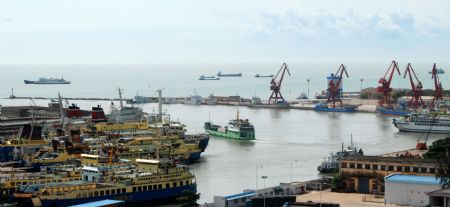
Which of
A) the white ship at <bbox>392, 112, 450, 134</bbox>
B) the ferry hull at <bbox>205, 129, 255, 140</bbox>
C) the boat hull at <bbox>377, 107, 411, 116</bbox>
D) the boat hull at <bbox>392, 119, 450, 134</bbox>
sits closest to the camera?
the ferry hull at <bbox>205, 129, 255, 140</bbox>

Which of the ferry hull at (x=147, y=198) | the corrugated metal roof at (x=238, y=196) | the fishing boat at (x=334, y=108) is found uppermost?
the fishing boat at (x=334, y=108)

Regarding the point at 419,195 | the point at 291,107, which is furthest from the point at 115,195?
the point at 291,107

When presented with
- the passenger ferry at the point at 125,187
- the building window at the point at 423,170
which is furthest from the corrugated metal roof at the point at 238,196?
the building window at the point at 423,170

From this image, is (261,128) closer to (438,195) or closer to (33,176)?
(33,176)

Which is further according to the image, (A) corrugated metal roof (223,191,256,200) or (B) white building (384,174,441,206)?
(A) corrugated metal roof (223,191,256,200)

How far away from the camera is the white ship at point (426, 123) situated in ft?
120

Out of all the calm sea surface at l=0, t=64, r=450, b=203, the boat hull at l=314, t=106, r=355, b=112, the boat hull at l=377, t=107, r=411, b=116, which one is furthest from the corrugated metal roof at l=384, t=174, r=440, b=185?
the boat hull at l=314, t=106, r=355, b=112

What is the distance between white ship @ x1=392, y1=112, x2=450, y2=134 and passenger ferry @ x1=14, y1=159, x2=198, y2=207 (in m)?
20.5

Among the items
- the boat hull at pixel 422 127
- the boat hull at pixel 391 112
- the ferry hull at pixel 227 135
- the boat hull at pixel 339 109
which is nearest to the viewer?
the ferry hull at pixel 227 135

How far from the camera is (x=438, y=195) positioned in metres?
12.9

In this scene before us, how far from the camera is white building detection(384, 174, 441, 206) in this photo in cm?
1585

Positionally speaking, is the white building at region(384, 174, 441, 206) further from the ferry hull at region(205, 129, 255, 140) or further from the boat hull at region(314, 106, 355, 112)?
the boat hull at region(314, 106, 355, 112)

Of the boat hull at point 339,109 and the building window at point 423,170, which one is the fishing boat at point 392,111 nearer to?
the boat hull at point 339,109

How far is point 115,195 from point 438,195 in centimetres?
737
